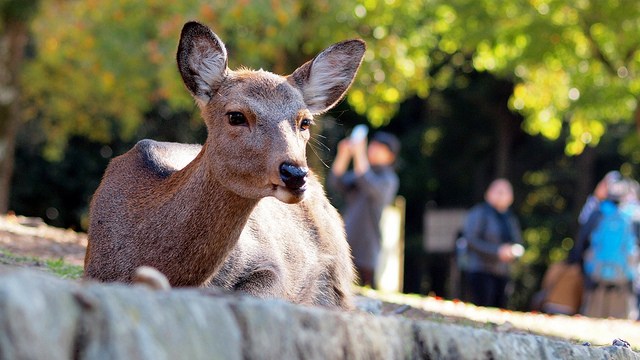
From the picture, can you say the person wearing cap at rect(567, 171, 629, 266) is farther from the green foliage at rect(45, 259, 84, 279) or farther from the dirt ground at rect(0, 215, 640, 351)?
the green foliage at rect(45, 259, 84, 279)

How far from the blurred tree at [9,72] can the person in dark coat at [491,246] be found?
32.8 ft

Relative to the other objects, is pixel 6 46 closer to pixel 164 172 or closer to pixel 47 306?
pixel 164 172

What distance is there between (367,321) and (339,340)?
0.58 feet

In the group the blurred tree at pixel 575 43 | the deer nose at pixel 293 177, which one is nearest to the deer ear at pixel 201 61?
the deer nose at pixel 293 177

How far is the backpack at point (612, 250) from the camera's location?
14.7 m

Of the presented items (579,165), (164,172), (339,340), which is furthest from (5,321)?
(579,165)

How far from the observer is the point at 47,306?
3105 millimetres

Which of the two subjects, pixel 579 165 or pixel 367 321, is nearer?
pixel 367 321

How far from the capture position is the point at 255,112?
6.41 metres

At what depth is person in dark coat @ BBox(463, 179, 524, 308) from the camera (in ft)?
49.4

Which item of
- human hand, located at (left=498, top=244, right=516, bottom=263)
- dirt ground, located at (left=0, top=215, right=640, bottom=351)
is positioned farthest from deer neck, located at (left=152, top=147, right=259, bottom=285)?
human hand, located at (left=498, top=244, right=516, bottom=263)

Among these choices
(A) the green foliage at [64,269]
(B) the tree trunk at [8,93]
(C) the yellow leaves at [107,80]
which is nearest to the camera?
(A) the green foliage at [64,269]

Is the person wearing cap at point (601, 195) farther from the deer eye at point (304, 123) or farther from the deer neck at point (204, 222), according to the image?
the deer neck at point (204, 222)

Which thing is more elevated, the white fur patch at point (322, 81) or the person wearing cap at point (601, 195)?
the white fur patch at point (322, 81)
